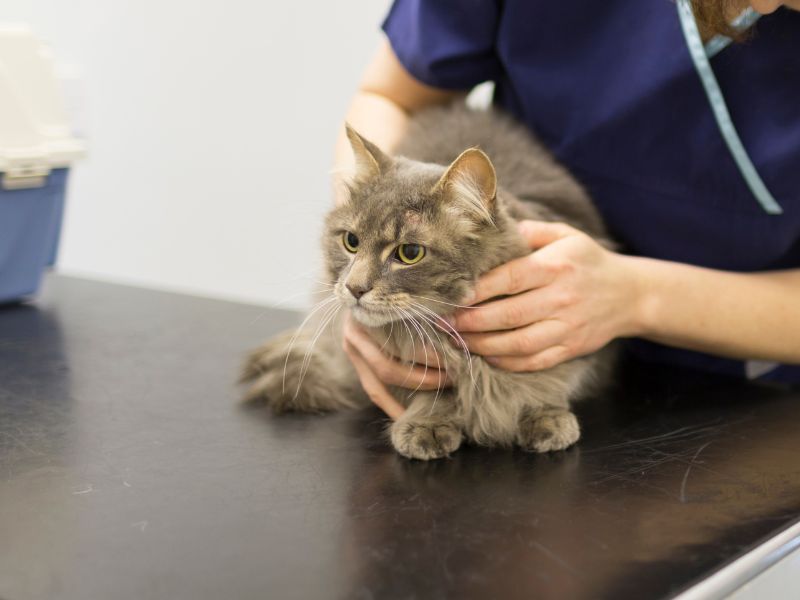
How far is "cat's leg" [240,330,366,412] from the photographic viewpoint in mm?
1253

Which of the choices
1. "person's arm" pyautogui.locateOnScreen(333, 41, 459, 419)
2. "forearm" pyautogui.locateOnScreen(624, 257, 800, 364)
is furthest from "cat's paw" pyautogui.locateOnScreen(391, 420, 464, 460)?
"person's arm" pyautogui.locateOnScreen(333, 41, 459, 419)

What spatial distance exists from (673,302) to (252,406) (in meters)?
0.65

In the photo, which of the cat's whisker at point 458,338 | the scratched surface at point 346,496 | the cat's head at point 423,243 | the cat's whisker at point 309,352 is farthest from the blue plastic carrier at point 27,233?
the cat's whisker at point 458,338

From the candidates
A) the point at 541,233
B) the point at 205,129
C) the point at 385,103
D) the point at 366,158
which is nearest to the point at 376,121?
the point at 385,103

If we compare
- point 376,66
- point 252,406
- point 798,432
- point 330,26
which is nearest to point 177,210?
point 330,26

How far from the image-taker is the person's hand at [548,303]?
3.71 feet

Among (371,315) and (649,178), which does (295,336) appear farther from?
(649,178)

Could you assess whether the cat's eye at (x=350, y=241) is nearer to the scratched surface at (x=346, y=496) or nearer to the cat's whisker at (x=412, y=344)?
the cat's whisker at (x=412, y=344)

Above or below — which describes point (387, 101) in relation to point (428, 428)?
above

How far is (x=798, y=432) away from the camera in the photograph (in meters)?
1.17

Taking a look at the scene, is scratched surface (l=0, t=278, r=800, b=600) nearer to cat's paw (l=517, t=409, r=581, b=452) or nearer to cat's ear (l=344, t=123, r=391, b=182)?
cat's paw (l=517, t=409, r=581, b=452)

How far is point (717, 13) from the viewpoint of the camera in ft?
3.49

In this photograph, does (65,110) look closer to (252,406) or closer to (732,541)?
(252,406)

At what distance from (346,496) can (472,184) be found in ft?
1.38
